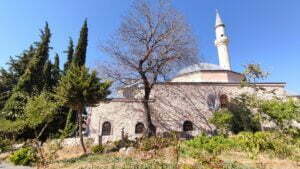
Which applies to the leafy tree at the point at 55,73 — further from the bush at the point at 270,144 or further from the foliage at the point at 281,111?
the foliage at the point at 281,111

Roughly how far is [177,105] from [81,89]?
474 inches

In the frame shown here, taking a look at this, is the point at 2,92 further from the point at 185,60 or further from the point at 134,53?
the point at 185,60

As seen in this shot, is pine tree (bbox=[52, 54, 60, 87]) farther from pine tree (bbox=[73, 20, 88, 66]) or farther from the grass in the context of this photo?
the grass

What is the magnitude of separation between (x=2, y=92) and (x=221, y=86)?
2485cm

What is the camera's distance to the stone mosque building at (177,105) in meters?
22.1

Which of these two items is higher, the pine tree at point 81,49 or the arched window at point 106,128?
the pine tree at point 81,49

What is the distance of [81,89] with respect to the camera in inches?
559

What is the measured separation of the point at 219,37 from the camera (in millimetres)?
29109

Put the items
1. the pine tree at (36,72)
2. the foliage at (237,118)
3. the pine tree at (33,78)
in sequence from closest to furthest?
the foliage at (237,118) < the pine tree at (33,78) < the pine tree at (36,72)

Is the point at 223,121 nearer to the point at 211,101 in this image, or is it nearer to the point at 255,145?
the point at 211,101

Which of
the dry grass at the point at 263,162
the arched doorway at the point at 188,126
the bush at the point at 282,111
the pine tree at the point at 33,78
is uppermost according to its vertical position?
the pine tree at the point at 33,78

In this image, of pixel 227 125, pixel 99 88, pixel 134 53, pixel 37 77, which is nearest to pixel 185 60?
pixel 134 53

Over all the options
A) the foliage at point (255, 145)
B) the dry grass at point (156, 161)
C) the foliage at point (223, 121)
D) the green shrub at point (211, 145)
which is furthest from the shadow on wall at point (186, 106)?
the dry grass at point (156, 161)

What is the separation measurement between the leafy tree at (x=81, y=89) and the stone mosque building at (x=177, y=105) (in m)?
6.51
